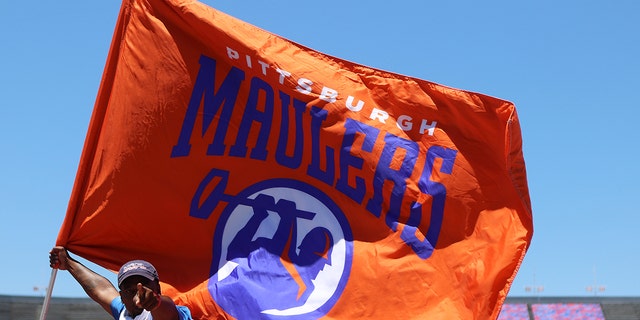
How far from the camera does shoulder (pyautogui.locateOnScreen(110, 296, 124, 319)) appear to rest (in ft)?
15.4

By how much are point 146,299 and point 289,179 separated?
277 centimetres

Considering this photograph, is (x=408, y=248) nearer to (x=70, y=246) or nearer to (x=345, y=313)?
(x=345, y=313)

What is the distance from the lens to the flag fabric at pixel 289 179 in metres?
6.08

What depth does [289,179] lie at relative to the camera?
6.53 meters

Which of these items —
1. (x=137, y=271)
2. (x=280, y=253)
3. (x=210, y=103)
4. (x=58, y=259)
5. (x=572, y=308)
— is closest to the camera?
(x=137, y=271)

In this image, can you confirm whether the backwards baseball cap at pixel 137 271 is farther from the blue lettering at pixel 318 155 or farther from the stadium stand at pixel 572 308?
the stadium stand at pixel 572 308

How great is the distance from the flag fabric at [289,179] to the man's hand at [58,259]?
235 millimetres

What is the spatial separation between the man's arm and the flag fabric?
247mm

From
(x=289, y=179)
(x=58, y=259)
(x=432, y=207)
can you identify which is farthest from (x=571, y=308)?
(x=58, y=259)

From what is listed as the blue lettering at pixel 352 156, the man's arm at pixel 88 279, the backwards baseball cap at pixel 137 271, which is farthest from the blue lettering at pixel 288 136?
the backwards baseball cap at pixel 137 271

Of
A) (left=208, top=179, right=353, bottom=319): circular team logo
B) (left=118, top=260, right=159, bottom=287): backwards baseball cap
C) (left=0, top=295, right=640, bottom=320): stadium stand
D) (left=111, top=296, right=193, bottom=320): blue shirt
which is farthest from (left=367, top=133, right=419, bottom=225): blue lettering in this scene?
(left=0, top=295, right=640, bottom=320): stadium stand

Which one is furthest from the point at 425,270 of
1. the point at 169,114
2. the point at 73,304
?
the point at 73,304

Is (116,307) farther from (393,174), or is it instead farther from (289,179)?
(393,174)

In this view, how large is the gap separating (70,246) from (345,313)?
181 cm
